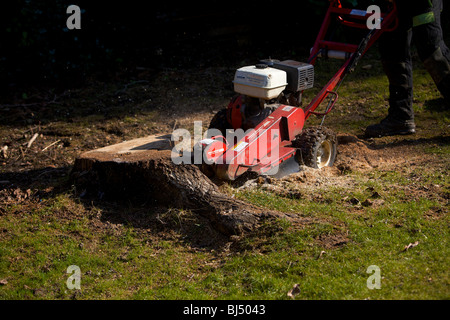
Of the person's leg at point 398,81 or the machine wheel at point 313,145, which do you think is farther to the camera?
the person's leg at point 398,81

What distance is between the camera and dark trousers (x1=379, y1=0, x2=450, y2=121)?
573 centimetres

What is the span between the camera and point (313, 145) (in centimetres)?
521

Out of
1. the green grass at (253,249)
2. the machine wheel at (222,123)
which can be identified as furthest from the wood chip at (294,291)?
the machine wheel at (222,123)

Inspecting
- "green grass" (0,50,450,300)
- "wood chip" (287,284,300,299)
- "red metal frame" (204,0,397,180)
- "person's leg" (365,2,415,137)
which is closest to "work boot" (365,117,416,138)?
"person's leg" (365,2,415,137)

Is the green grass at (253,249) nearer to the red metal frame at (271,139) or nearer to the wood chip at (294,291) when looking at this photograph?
the wood chip at (294,291)

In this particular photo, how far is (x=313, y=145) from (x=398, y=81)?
1.84 m

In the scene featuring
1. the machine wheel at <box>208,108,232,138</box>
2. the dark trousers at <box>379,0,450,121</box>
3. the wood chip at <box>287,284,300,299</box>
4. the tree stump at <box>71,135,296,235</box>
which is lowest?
the wood chip at <box>287,284,300,299</box>

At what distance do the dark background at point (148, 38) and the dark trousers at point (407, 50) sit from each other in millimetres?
2872

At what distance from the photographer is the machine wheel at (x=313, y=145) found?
5.23m

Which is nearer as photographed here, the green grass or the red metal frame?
the green grass

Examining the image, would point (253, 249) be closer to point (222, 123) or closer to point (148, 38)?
point (222, 123)

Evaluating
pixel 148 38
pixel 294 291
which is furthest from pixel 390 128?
pixel 148 38

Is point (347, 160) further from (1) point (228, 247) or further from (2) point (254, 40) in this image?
(2) point (254, 40)

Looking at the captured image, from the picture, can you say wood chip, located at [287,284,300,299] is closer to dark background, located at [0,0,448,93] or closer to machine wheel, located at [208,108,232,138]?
machine wheel, located at [208,108,232,138]
